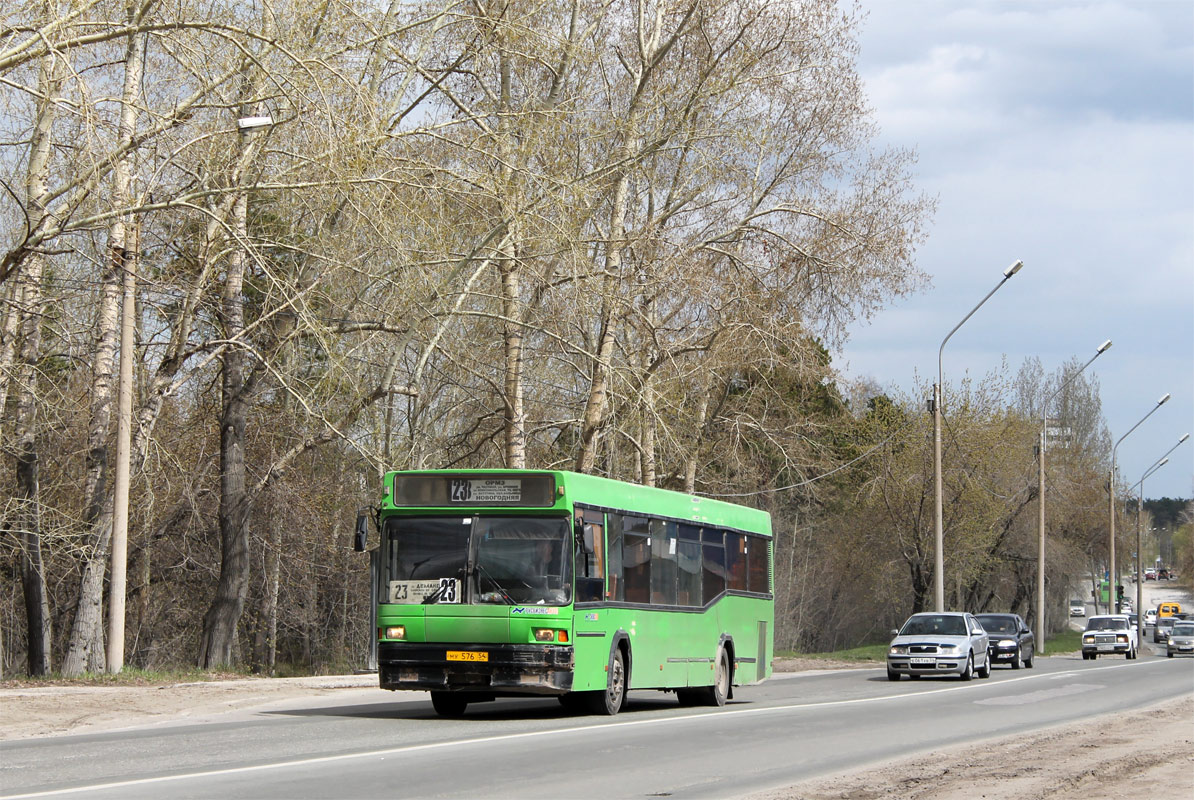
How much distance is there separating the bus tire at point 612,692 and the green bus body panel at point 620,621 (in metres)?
0.18

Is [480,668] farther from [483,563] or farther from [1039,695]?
[1039,695]

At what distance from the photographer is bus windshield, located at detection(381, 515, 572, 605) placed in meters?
16.7

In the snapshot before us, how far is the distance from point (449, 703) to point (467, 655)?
1.63m

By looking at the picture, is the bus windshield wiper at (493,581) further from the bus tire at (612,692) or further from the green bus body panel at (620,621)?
the bus tire at (612,692)

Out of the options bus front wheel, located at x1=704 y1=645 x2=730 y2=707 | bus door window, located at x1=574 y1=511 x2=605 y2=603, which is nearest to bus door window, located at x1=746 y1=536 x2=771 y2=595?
bus front wheel, located at x1=704 y1=645 x2=730 y2=707

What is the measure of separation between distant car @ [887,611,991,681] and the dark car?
6.83 metres

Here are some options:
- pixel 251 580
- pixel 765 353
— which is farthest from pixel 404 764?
pixel 251 580

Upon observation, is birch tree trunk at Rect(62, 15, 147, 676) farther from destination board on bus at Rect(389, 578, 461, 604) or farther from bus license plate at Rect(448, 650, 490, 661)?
bus license plate at Rect(448, 650, 490, 661)

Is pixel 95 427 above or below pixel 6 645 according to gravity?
above

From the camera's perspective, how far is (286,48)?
1617cm

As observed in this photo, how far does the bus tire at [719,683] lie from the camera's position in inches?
829

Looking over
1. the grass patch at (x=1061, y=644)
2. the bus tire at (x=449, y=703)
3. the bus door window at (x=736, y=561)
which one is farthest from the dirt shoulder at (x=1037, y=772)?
the grass patch at (x=1061, y=644)

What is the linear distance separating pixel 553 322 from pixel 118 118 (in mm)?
10868

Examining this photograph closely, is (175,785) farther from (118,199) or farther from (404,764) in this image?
(118,199)
